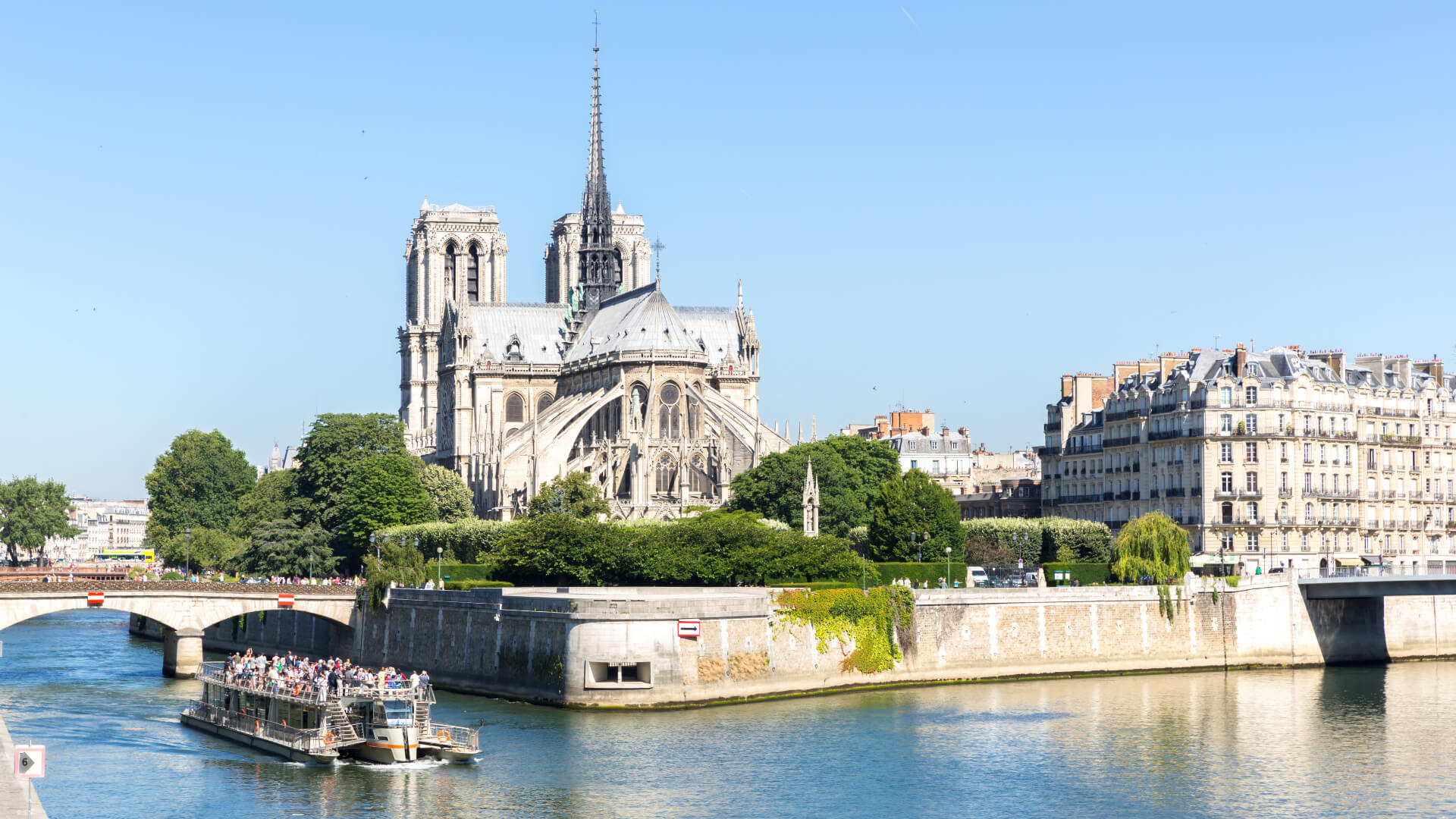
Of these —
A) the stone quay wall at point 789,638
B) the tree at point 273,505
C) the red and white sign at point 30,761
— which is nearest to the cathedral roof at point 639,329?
the tree at point 273,505

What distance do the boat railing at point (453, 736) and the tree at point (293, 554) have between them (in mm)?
41600

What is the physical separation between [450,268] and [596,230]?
1990 cm

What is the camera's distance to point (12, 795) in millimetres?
30016

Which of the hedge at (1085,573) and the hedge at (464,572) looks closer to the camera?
the hedge at (1085,573)

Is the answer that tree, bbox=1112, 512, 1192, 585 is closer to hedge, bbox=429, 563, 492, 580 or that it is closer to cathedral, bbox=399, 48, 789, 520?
hedge, bbox=429, 563, 492, 580

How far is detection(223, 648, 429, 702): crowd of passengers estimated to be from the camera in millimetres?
48438

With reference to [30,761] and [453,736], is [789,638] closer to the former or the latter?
[453,736]

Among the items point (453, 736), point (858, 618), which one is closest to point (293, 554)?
point (858, 618)

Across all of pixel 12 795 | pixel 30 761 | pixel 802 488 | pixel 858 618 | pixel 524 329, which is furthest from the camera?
pixel 524 329

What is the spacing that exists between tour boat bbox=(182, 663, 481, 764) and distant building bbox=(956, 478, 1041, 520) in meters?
55.8

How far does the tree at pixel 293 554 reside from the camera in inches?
3460

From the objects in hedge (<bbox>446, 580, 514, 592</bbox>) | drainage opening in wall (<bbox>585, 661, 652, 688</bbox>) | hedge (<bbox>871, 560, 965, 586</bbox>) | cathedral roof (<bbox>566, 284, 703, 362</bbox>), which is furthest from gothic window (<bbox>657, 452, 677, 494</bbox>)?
drainage opening in wall (<bbox>585, 661, 652, 688</bbox>)

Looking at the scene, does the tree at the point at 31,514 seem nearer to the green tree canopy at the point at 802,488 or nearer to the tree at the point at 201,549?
the tree at the point at 201,549

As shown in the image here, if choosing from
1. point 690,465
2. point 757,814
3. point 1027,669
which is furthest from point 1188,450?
point 757,814
